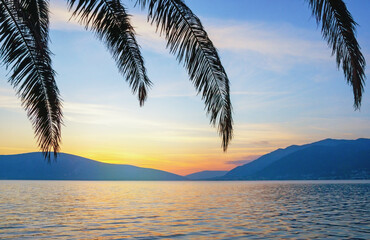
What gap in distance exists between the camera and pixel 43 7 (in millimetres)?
10766

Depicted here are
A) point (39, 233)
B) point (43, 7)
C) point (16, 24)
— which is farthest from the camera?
point (39, 233)

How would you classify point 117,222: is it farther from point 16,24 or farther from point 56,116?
point 16,24

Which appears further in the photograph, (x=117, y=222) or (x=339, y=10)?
(x=117, y=222)

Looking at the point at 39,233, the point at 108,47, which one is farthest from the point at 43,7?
the point at 39,233

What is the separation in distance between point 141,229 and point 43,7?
1510 centimetres

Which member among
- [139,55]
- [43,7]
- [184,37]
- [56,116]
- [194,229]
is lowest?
[194,229]

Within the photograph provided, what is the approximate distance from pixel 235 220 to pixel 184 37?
2256 centimetres

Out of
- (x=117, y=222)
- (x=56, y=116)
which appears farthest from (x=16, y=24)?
(x=117, y=222)

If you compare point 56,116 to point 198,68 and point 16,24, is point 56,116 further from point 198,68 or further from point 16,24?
point 198,68

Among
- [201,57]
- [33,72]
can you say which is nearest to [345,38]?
[201,57]

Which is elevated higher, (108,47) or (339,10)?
(108,47)

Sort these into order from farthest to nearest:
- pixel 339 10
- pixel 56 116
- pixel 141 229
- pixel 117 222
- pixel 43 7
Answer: pixel 117 222, pixel 141 229, pixel 43 7, pixel 56 116, pixel 339 10

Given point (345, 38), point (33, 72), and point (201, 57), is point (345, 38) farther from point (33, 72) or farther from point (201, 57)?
point (33, 72)

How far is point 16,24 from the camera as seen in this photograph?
805 cm
